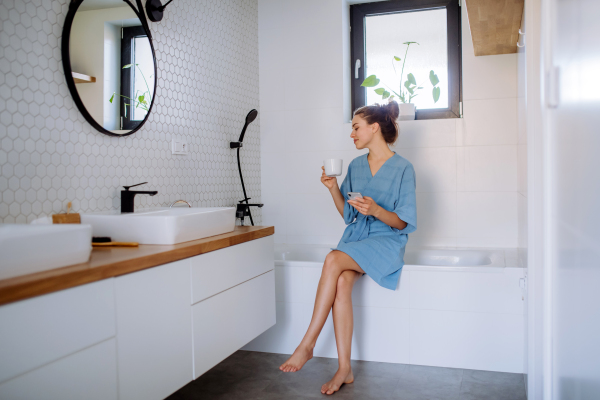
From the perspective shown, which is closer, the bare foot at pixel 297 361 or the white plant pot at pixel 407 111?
the bare foot at pixel 297 361

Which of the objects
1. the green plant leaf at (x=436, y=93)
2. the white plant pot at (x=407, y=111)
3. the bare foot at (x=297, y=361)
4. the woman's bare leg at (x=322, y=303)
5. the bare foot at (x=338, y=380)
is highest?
the green plant leaf at (x=436, y=93)

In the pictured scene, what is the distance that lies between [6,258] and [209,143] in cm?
184

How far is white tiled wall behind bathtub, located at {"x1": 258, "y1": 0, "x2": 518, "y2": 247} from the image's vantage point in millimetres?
3191

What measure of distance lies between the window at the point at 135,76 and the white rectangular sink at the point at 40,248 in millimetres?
Result: 899

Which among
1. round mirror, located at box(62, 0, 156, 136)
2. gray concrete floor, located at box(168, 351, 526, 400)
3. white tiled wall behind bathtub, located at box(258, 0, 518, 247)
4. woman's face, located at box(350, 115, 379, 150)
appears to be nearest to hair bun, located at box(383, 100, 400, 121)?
woman's face, located at box(350, 115, 379, 150)

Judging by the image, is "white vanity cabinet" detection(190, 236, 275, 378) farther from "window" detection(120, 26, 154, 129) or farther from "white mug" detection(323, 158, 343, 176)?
"window" detection(120, 26, 154, 129)

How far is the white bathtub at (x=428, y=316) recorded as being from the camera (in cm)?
241

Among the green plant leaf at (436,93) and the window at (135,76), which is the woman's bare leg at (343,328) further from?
the green plant leaf at (436,93)

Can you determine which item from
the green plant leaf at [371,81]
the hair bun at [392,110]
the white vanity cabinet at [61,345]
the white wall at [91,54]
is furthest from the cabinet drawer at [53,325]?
the green plant leaf at [371,81]

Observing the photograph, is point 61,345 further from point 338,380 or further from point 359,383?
point 359,383

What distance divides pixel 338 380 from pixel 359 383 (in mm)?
144

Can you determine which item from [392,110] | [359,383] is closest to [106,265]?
[359,383]

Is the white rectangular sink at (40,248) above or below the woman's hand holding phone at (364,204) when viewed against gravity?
below

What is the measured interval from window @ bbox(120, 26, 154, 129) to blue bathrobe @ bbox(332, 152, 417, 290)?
1160 millimetres
